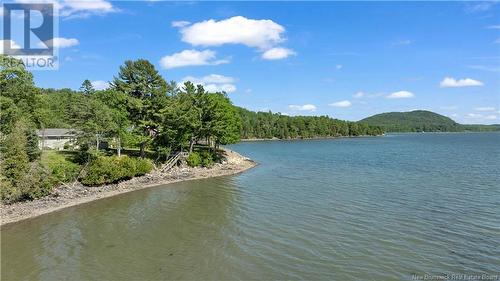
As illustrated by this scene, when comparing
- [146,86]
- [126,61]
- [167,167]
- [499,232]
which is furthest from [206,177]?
[499,232]

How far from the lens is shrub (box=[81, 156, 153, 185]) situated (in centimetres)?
3912

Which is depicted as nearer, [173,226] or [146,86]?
[173,226]

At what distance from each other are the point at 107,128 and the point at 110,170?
642 cm

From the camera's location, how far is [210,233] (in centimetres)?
2538

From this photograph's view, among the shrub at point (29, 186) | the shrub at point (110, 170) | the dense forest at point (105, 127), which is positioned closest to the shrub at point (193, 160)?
the dense forest at point (105, 127)

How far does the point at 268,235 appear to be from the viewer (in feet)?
79.8

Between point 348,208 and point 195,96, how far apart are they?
120ft

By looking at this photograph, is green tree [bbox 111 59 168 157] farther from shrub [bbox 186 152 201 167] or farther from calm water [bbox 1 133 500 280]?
calm water [bbox 1 133 500 280]

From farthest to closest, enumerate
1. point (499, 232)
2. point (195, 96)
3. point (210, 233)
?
point (195, 96) < point (210, 233) < point (499, 232)

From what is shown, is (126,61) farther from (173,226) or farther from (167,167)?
(173,226)

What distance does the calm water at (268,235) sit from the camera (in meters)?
19.0

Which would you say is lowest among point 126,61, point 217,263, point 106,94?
point 217,263

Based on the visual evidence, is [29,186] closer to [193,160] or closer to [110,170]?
[110,170]

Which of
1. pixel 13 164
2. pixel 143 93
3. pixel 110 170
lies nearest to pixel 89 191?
pixel 110 170
